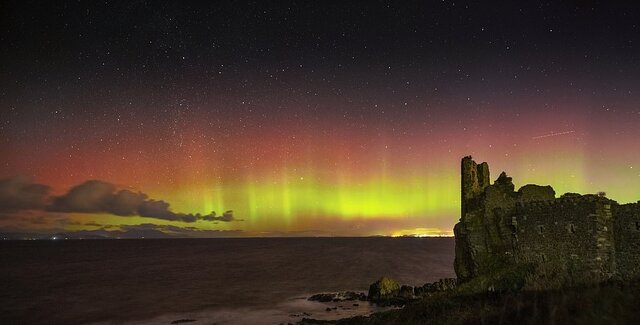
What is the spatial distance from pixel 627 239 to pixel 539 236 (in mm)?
4473

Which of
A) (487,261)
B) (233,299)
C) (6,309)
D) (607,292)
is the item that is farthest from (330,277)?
(607,292)

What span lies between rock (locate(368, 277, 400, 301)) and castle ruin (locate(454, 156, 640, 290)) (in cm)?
2178

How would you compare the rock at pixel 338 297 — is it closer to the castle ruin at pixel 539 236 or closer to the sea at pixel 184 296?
the sea at pixel 184 296

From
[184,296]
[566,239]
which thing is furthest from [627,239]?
[184,296]

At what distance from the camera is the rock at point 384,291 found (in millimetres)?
54562

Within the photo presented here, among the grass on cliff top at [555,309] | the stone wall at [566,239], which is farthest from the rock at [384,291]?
the stone wall at [566,239]

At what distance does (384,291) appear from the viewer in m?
55.5

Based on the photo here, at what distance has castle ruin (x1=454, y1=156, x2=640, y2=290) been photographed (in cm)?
2317

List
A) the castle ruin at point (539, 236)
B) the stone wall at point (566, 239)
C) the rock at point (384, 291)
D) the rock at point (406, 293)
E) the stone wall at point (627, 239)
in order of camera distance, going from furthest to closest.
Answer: the rock at point (384, 291) < the rock at point (406, 293) < the stone wall at point (566, 239) < the castle ruin at point (539, 236) < the stone wall at point (627, 239)

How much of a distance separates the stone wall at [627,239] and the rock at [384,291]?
33.5m

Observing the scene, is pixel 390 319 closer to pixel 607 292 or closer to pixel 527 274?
pixel 527 274

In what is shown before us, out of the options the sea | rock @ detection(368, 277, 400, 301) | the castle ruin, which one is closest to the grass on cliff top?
the castle ruin

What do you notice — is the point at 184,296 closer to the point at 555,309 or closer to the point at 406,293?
the point at 406,293

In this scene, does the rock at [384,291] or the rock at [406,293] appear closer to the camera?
the rock at [406,293]
